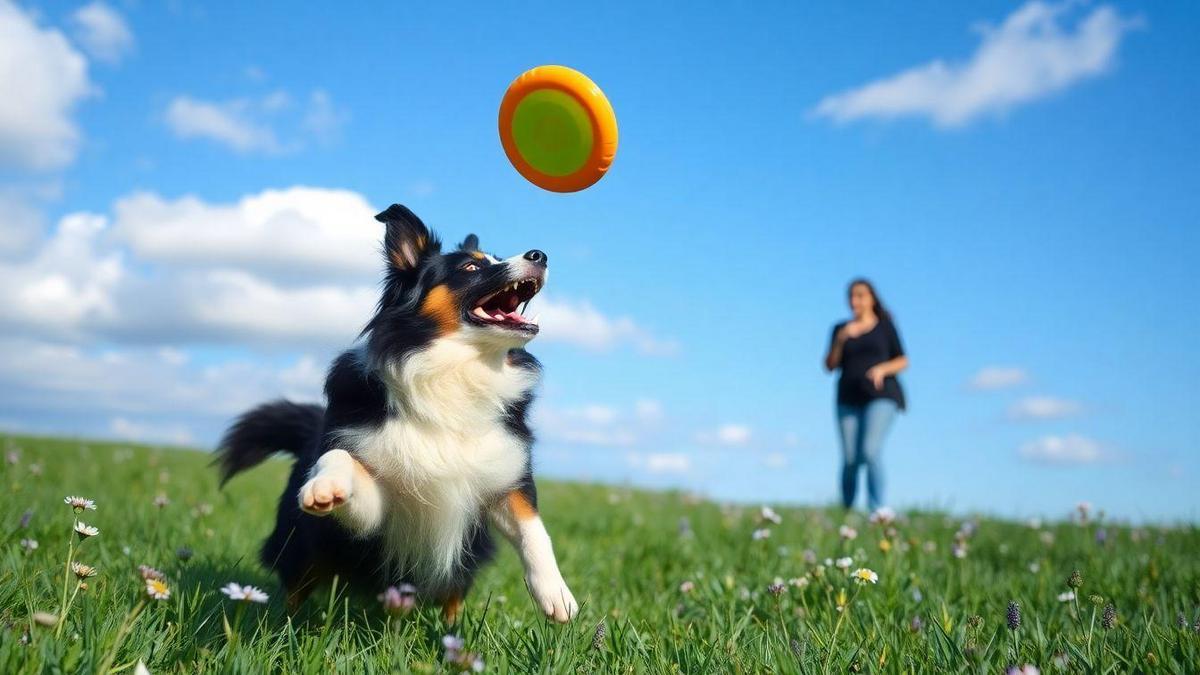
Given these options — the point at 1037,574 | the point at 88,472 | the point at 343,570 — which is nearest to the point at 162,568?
the point at 343,570

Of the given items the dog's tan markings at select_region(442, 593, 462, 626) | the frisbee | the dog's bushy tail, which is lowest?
the dog's tan markings at select_region(442, 593, 462, 626)

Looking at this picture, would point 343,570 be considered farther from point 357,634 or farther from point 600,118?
point 600,118

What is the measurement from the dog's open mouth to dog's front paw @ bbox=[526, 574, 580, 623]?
3.31ft

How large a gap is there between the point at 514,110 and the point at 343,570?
2.35 meters

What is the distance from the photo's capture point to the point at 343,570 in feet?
13.2

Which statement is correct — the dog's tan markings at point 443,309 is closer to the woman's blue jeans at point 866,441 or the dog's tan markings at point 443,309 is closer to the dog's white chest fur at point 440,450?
the dog's white chest fur at point 440,450

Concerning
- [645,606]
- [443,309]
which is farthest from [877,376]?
[443,309]

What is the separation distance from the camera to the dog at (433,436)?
3.63 meters

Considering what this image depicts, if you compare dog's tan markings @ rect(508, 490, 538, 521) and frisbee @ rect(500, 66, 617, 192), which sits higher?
frisbee @ rect(500, 66, 617, 192)

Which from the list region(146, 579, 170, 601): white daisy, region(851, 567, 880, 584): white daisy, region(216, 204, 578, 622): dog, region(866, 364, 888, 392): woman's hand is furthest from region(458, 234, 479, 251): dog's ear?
region(866, 364, 888, 392): woman's hand

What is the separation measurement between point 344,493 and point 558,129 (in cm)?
210

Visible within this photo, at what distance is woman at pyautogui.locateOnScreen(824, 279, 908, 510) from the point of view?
32.1 ft

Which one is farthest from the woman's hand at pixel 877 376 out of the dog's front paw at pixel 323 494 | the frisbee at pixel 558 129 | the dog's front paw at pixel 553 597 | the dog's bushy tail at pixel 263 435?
the dog's front paw at pixel 323 494

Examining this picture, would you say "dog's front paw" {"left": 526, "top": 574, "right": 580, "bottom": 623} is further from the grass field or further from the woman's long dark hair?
the woman's long dark hair
